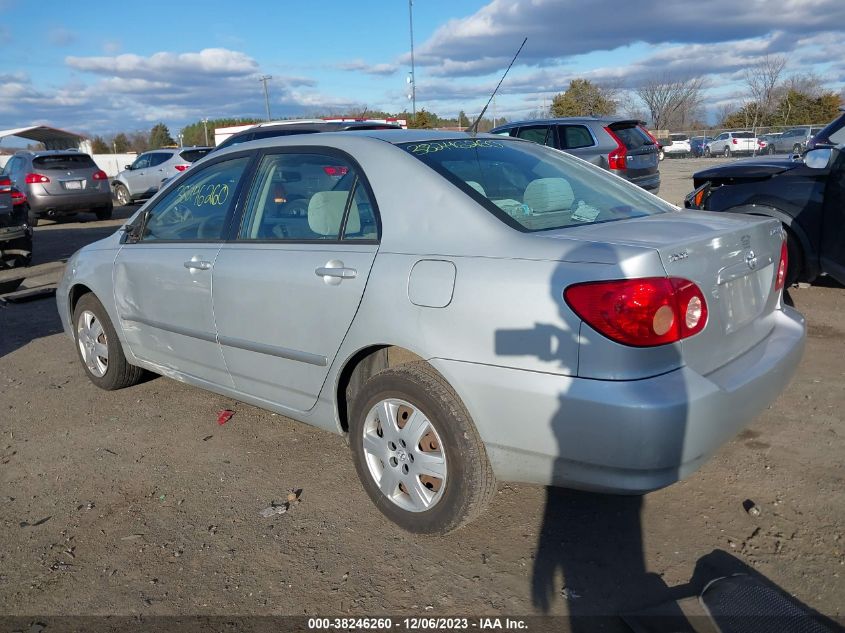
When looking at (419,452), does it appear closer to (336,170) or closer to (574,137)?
(336,170)

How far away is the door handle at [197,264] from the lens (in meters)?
3.77

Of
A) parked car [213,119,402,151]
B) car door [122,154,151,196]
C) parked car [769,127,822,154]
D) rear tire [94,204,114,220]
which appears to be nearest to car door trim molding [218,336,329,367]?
parked car [213,119,402,151]

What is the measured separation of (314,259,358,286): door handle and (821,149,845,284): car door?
14.1 ft

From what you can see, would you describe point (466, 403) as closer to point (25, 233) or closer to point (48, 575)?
point (48, 575)

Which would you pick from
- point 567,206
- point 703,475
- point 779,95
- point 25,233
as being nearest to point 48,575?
point 567,206

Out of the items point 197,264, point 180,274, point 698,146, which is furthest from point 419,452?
point 698,146

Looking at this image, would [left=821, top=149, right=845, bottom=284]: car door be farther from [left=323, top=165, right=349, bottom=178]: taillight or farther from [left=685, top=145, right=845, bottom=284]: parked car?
[left=323, top=165, right=349, bottom=178]: taillight

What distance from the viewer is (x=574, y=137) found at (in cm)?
1189

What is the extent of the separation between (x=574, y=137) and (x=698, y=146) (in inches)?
1417

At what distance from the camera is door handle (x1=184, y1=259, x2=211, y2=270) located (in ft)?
12.4

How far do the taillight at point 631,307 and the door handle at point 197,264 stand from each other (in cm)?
213

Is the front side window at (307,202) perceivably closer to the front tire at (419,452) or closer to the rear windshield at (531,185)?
the rear windshield at (531,185)

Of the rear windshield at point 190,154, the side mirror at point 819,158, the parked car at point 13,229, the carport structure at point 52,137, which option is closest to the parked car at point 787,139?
the rear windshield at point 190,154

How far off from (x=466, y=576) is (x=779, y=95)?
194 feet
